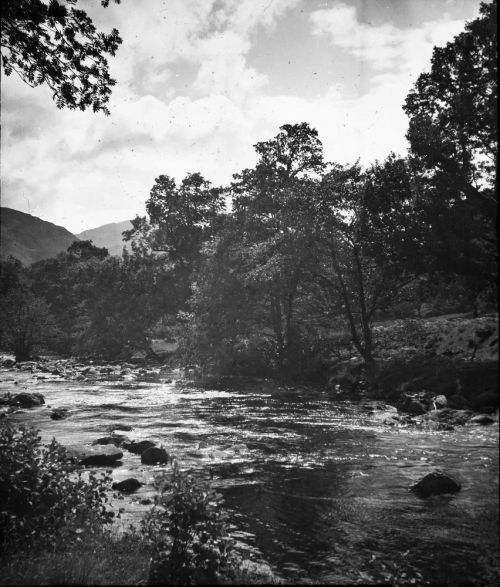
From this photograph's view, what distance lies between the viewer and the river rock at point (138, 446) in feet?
46.0

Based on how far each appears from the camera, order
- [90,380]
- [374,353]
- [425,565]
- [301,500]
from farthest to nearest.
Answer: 1. [90,380]
2. [374,353]
3. [301,500]
4. [425,565]

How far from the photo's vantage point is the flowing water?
7.16 m

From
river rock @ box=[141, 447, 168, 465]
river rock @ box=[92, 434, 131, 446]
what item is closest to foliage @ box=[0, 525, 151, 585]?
river rock @ box=[141, 447, 168, 465]

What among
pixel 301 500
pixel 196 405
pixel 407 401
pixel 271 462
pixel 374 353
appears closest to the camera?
pixel 301 500

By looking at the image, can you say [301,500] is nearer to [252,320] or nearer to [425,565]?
[425,565]

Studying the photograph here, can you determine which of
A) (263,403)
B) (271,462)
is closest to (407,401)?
(263,403)

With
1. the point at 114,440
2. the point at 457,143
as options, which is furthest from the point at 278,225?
the point at 114,440

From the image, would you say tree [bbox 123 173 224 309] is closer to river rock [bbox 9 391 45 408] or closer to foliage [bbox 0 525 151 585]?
river rock [bbox 9 391 45 408]

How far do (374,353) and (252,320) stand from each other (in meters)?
10.0

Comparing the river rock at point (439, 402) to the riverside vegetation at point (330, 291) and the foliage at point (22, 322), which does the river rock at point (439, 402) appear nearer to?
the riverside vegetation at point (330, 291)

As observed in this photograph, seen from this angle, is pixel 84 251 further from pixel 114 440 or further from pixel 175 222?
pixel 114 440

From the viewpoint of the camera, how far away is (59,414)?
768 inches

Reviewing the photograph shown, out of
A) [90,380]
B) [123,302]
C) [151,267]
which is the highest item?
[151,267]

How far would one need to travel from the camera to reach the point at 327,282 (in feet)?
101
